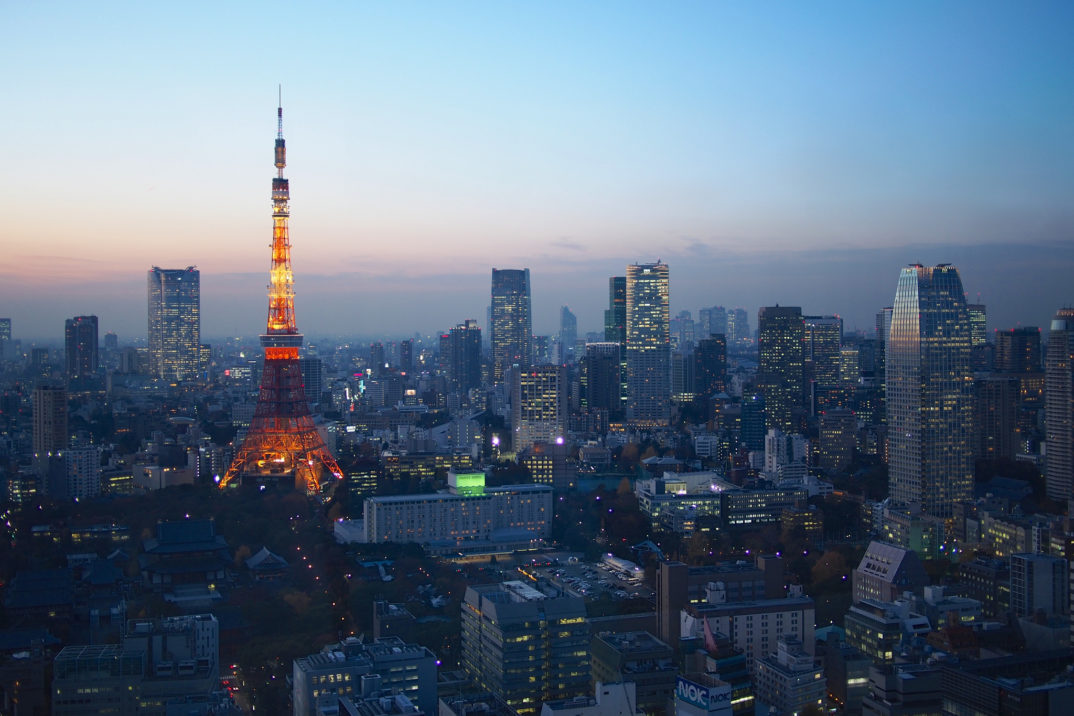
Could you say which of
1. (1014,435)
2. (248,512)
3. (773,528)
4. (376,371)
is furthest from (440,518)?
(376,371)

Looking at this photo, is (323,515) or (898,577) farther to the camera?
(323,515)

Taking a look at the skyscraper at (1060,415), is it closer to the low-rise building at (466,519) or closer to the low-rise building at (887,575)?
the low-rise building at (887,575)

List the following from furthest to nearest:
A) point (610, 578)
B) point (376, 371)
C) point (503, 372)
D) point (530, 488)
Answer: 1. point (376, 371)
2. point (503, 372)
3. point (530, 488)
4. point (610, 578)

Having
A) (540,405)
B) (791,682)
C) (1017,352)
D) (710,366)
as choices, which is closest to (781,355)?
(710,366)

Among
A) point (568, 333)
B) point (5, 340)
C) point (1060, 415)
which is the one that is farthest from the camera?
point (568, 333)

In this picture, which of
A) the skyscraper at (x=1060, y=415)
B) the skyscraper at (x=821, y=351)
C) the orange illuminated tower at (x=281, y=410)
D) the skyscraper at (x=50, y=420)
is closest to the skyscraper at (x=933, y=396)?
the skyscraper at (x=1060, y=415)

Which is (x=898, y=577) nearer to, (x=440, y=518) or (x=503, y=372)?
(x=440, y=518)

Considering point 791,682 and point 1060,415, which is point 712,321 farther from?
point 791,682
